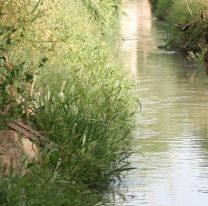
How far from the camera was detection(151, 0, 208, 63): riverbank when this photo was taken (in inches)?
1106

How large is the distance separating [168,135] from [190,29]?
14945 millimetres

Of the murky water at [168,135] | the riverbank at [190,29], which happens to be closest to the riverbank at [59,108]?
the murky water at [168,135]

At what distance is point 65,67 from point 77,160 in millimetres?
3114

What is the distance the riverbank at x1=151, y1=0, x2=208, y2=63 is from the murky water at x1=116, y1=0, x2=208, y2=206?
0.81m

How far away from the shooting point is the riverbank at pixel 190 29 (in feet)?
A: 92.2

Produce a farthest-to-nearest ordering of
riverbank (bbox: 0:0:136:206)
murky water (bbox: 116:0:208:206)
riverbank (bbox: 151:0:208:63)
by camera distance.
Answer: riverbank (bbox: 151:0:208:63) < murky water (bbox: 116:0:208:206) < riverbank (bbox: 0:0:136:206)

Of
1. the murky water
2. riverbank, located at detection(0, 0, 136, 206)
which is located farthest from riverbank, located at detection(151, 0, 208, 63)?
riverbank, located at detection(0, 0, 136, 206)

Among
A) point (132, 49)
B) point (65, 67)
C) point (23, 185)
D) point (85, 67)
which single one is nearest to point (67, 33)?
point (85, 67)

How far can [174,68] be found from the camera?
27.0 meters

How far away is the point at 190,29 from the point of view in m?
30.2

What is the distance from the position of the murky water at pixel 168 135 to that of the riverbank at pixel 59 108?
43 centimetres

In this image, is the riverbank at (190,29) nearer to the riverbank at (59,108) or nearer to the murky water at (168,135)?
the murky water at (168,135)

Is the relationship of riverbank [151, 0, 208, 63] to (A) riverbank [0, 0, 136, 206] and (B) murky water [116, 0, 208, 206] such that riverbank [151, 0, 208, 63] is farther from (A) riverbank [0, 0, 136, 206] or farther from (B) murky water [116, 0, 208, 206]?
(A) riverbank [0, 0, 136, 206]

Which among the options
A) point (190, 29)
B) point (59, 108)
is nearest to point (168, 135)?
point (59, 108)
